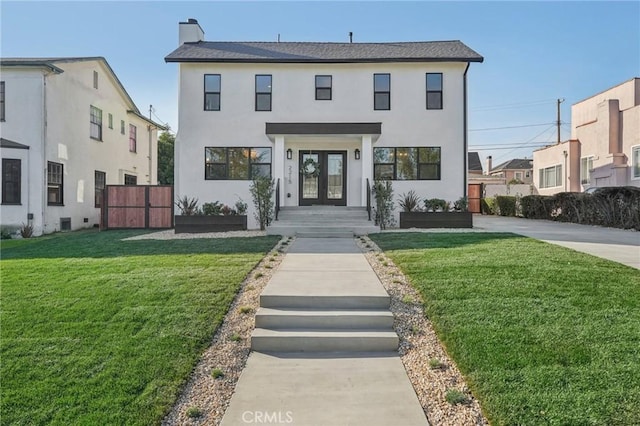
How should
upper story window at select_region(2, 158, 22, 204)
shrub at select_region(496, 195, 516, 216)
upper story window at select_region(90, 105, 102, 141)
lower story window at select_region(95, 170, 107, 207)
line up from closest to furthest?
1. upper story window at select_region(2, 158, 22, 204)
2. upper story window at select_region(90, 105, 102, 141)
3. lower story window at select_region(95, 170, 107, 207)
4. shrub at select_region(496, 195, 516, 216)

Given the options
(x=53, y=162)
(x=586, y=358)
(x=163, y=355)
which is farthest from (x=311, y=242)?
(x=53, y=162)

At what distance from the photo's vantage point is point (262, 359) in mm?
4086

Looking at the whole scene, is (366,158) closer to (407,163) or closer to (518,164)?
(407,163)

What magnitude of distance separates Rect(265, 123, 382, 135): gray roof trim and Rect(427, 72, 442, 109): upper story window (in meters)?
2.28

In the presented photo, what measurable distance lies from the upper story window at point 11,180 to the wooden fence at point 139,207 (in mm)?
2822

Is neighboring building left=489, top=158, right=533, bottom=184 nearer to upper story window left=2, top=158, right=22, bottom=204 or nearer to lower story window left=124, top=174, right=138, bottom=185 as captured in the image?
lower story window left=124, top=174, right=138, bottom=185

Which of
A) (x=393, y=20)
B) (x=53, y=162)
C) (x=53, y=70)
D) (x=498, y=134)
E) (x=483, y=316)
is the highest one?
(x=498, y=134)

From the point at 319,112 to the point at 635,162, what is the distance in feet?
50.1

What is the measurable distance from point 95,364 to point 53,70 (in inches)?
582

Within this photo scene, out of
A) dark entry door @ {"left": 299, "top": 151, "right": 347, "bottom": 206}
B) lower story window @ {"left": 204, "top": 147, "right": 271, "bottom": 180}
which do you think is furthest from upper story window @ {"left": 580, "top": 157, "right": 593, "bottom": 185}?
lower story window @ {"left": 204, "top": 147, "right": 271, "bottom": 180}

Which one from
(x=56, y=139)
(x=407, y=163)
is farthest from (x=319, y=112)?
(x=56, y=139)

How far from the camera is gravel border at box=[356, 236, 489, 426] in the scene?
123 inches

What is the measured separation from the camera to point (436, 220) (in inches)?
528

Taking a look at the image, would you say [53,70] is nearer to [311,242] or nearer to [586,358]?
[311,242]
